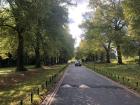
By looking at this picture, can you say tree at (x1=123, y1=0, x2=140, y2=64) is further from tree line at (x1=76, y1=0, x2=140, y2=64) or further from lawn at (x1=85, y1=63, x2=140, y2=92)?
tree line at (x1=76, y1=0, x2=140, y2=64)

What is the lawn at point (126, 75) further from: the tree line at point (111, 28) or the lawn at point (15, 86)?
the lawn at point (15, 86)

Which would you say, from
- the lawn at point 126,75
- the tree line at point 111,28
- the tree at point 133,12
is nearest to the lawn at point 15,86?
the lawn at point 126,75

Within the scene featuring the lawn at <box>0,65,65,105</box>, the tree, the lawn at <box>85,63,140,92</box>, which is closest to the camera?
the lawn at <box>0,65,65,105</box>

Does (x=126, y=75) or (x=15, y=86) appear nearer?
(x=15, y=86)

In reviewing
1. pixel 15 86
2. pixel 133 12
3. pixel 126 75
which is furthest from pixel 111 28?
pixel 15 86

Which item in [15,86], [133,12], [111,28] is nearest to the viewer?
[15,86]

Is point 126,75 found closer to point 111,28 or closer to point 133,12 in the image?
point 133,12

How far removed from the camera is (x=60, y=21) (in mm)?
53812

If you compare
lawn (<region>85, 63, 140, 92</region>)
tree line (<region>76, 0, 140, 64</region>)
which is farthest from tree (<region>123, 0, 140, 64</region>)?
tree line (<region>76, 0, 140, 64</region>)

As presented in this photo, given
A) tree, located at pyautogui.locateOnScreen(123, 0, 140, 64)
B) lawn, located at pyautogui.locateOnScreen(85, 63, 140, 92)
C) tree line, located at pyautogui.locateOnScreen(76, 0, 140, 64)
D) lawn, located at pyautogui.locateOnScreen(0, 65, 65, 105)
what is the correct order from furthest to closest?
tree line, located at pyautogui.locateOnScreen(76, 0, 140, 64) < tree, located at pyautogui.locateOnScreen(123, 0, 140, 64) < lawn, located at pyautogui.locateOnScreen(85, 63, 140, 92) < lawn, located at pyautogui.locateOnScreen(0, 65, 65, 105)

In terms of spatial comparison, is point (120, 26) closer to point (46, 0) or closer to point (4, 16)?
point (4, 16)

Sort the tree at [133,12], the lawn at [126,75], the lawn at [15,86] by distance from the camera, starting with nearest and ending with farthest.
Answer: the lawn at [15,86]
the lawn at [126,75]
the tree at [133,12]

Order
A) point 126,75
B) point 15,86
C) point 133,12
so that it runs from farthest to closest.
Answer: point 126,75 < point 133,12 < point 15,86

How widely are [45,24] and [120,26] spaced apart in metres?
27.0
